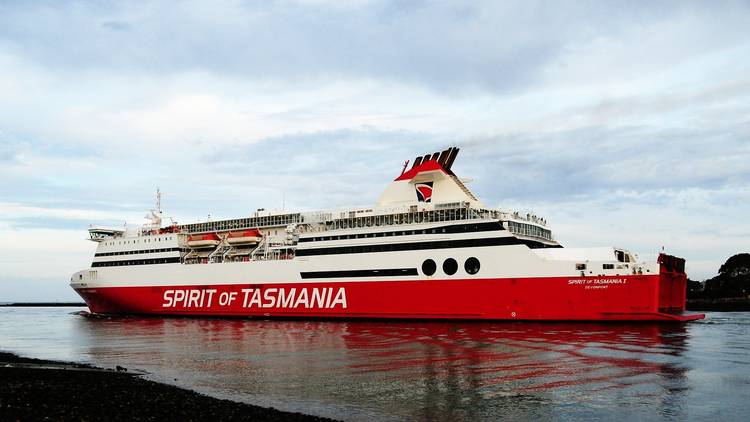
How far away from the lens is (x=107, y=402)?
1109cm

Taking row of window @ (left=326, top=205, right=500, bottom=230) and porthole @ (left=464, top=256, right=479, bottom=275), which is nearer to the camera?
porthole @ (left=464, top=256, right=479, bottom=275)

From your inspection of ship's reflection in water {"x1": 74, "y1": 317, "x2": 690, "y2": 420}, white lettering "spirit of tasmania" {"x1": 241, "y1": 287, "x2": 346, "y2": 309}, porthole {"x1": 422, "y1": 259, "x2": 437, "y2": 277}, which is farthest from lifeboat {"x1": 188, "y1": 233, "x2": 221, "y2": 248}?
porthole {"x1": 422, "y1": 259, "x2": 437, "y2": 277}

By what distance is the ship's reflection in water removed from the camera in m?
12.6

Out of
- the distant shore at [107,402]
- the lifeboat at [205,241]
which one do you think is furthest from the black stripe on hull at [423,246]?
the distant shore at [107,402]

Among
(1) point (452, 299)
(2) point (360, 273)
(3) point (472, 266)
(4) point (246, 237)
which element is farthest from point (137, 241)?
(3) point (472, 266)

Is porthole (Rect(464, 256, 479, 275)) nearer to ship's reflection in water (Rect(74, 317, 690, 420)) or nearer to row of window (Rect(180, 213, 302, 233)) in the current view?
ship's reflection in water (Rect(74, 317, 690, 420))

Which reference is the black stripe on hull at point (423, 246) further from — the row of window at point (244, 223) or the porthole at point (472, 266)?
the row of window at point (244, 223)

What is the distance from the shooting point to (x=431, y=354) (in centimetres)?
2064

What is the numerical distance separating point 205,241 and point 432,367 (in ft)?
97.5

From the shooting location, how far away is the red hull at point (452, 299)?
3059 centimetres

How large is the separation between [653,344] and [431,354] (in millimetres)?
9171

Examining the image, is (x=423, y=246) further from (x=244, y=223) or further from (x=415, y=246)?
(x=244, y=223)

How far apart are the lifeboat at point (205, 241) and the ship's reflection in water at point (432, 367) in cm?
1275

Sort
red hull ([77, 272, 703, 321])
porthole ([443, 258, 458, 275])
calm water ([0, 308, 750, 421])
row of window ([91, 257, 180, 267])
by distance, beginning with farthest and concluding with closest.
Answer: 1. row of window ([91, 257, 180, 267])
2. porthole ([443, 258, 458, 275])
3. red hull ([77, 272, 703, 321])
4. calm water ([0, 308, 750, 421])
